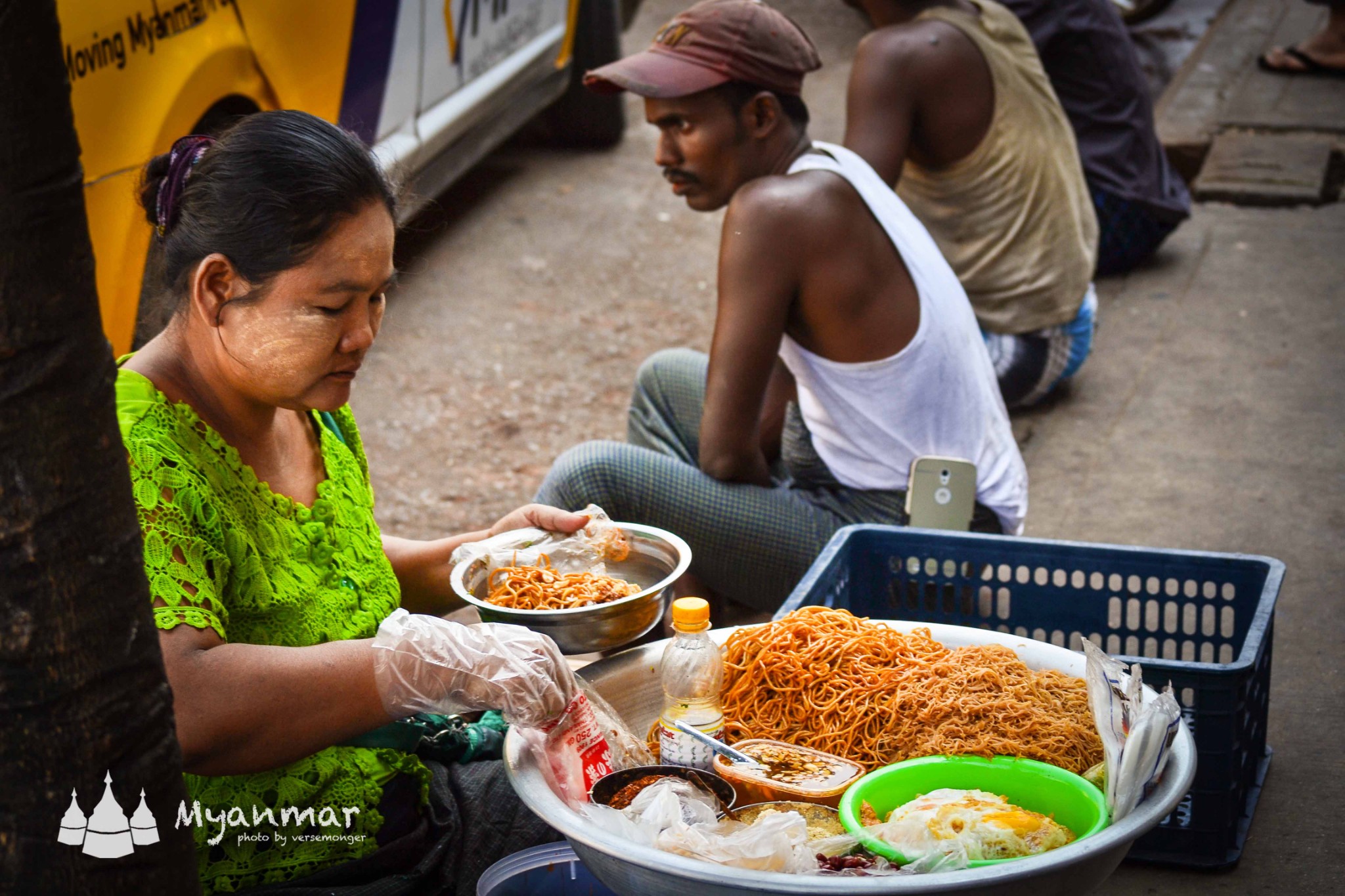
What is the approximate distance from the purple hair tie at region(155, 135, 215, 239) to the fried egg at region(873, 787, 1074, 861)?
4.20ft

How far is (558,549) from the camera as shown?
2.35 meters

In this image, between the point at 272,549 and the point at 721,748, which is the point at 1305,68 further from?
the point at 272,549

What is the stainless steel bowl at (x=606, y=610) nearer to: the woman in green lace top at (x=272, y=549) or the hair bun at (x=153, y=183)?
the woman in green lace top at (x=272, y=549)

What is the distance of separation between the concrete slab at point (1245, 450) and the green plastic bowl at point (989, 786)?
0.80 metres

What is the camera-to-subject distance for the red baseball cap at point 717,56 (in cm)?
301

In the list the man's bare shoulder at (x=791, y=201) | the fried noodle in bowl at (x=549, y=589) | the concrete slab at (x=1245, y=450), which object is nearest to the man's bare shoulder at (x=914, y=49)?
the man's bare shoulder at (x=791, y=201)

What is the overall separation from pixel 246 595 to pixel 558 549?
64cm

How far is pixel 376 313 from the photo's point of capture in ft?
6.49

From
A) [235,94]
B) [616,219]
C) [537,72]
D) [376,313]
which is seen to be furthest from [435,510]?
[537,72]

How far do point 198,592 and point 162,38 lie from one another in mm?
2285

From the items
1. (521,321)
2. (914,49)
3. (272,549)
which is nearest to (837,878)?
(272,549)

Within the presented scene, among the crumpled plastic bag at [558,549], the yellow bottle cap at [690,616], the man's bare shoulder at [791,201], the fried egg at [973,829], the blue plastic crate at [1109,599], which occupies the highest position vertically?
the man's bare shoulder at [791,201]

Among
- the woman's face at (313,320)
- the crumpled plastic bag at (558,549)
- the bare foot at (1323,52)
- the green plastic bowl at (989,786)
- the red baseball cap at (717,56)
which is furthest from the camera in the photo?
the bare foot at (1323,52)

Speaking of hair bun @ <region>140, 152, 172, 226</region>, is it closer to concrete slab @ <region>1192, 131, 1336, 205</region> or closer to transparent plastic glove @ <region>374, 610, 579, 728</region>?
transparent plastic glove @ <region>374, 610, 579, 728</region>
